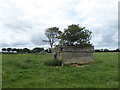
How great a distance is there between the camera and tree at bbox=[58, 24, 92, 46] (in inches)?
447

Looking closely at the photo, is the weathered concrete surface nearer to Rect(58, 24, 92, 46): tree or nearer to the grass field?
Rect(58, 24, 92, 46): tree

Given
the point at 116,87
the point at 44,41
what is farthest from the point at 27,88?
the point at 44,41

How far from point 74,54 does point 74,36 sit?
1656 millimetres

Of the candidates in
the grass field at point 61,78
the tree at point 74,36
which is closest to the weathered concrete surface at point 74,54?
the tree at point 74,36

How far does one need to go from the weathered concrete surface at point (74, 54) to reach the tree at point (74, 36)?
2.15 feet

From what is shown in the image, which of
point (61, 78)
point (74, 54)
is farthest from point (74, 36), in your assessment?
point (61, 78)

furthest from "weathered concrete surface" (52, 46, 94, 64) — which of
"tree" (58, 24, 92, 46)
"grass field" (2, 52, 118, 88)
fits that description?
"grass field" (2, 52, 118, 88)

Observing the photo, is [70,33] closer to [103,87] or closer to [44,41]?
[103,87]

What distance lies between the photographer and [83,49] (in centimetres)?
1187

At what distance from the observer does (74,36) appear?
11.4 meters

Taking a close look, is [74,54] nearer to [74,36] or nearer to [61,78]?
[74,36]

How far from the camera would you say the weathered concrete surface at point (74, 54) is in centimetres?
1108

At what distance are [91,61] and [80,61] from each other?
1.23 meters

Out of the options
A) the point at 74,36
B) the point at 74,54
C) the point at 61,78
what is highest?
the point at 74,36
